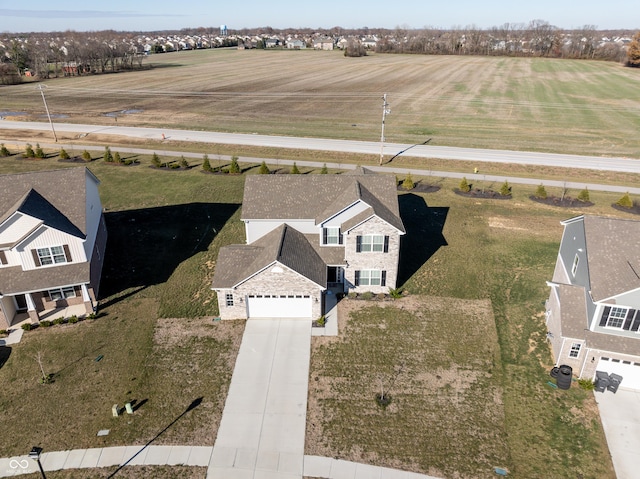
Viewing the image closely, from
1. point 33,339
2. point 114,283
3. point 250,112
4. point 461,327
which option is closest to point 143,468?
point 33,339

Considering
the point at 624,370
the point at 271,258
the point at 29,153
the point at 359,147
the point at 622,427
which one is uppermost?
the point at 271,258

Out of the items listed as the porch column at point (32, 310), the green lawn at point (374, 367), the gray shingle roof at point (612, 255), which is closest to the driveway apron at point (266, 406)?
the green lawn at point (374, 367)

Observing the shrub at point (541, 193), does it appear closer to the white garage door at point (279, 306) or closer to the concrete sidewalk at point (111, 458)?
the white garage door at point (279, 306)

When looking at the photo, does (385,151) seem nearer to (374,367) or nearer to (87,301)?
(374,367)

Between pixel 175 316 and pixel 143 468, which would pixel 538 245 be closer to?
pixel 175 316

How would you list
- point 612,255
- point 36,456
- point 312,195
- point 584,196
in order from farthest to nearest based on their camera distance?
point 584,196 → point 312,195 → point 612,255 → point 36,456

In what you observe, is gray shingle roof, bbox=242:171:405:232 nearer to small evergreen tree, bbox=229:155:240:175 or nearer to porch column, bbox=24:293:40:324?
porch column, bbox=24:293:40:324

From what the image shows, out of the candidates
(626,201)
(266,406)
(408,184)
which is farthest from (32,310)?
(626,201)
